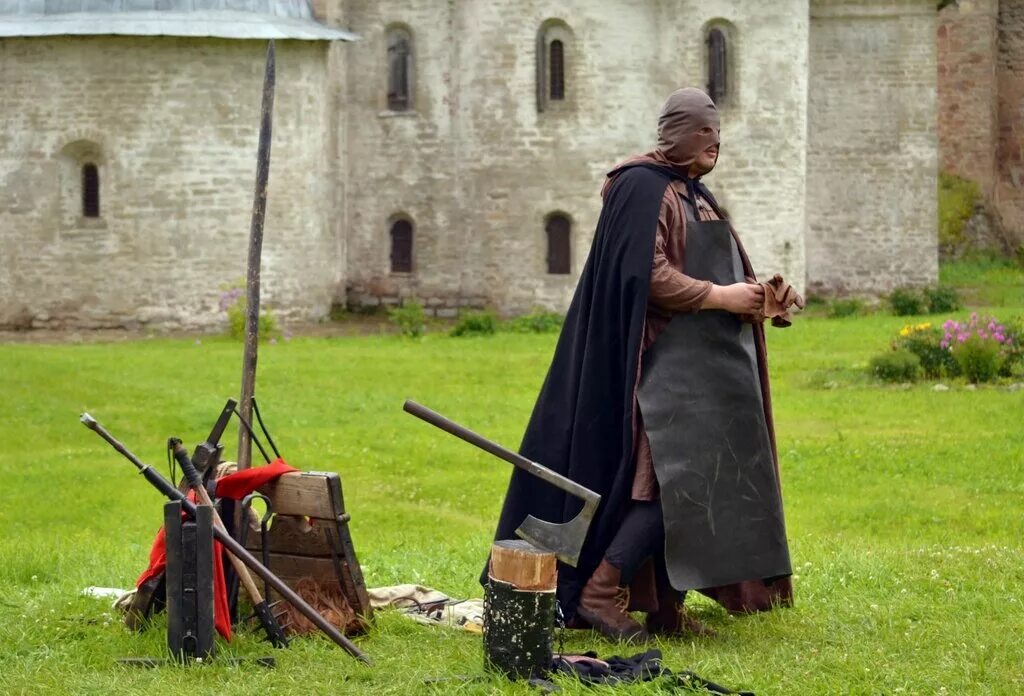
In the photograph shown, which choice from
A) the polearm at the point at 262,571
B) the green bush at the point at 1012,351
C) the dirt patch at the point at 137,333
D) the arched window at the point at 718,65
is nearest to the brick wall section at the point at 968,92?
the arched window at the point at 718,65

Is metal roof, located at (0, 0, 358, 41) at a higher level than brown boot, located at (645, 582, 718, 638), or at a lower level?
higher

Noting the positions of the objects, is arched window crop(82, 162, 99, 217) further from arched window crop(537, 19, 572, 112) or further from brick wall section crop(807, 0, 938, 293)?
brick wall section crop(807, 0, 938, 293)

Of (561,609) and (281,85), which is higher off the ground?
(281,85)

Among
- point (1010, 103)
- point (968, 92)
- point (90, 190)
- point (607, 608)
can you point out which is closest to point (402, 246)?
point (90, 190)

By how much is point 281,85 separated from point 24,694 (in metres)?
20.3

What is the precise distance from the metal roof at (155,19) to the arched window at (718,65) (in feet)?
18.4

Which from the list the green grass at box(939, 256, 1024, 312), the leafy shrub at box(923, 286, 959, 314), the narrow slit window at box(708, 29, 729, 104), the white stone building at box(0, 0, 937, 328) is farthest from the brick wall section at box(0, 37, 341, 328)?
the green grass at box(939, 256, 1024, 312)

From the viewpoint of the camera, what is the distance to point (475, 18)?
26656 mm

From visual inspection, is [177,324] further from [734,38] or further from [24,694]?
[24,694]

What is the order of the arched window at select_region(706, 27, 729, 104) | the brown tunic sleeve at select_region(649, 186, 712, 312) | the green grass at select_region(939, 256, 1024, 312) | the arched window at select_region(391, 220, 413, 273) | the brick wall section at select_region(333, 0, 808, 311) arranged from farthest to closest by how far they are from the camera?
the green grass at select_region(939, 256, 1024, 312), the arched window at select_region(391, 220, 413, 273), the arched window at select_region(706, 27, 729, 104), the brick wall section at select_region(333, 0, 808, 311), the brown tunic sleeve at select_region(649, 186, 712, 312)

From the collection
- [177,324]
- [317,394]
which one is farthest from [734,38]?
[317,394]

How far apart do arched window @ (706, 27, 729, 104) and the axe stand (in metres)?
→ 20.7

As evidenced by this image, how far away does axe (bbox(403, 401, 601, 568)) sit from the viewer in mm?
6195

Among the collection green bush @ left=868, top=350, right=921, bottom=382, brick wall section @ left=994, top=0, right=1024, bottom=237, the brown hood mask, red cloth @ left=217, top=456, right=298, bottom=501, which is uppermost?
brick wall section @ left=994, top=0, right=1024, bottom=237
